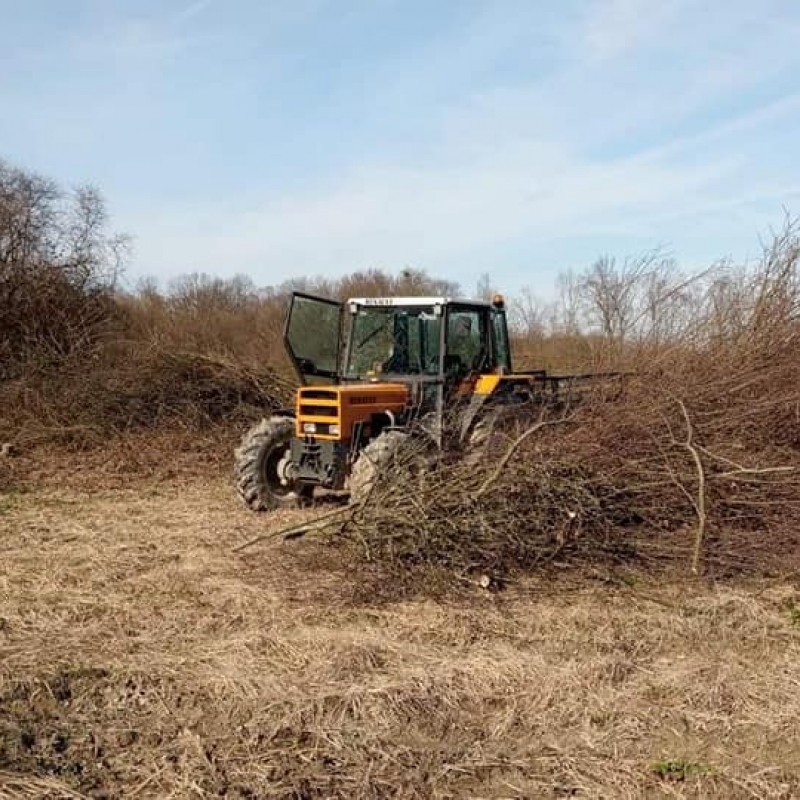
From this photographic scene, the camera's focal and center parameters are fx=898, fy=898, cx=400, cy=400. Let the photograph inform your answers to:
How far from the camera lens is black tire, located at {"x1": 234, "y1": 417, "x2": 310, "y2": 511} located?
8.43 meters

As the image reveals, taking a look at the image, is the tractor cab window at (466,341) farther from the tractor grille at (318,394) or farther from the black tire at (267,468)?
the black tire at (267,468)

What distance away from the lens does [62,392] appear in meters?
12.8

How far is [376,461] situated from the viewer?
7.12 meters

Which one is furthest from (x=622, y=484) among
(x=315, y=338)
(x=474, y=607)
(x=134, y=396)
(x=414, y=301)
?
(x=134, y=396)

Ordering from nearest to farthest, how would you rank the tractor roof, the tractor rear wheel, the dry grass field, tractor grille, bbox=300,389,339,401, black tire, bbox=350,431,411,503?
the dry grass field
the tractor rear wheel
black tire, bbox=350,431,411,503
tractor grille, bbox=300,389,339,401
the tractor roof

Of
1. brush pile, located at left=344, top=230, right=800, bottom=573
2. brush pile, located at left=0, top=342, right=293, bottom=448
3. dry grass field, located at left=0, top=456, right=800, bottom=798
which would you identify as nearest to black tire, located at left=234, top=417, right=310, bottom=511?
dry grass field, located at left=0, top=456, right=800, bottom=798

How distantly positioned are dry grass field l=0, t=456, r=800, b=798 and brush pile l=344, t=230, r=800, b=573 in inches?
11.2

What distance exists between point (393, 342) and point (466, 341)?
2.30ft

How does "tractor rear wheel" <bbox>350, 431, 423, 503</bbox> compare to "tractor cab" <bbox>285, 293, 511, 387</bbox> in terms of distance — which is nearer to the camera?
"tractor rear wheel" <bbox>350, 431, 423, 503</bbox>

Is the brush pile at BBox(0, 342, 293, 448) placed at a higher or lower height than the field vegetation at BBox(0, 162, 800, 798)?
higher

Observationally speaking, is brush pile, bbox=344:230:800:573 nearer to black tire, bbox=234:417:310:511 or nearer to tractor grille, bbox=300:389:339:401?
tractor grille, bbox=300:389:339:401

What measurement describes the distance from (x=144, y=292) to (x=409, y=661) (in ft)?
48.8

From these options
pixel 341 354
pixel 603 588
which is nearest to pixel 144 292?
pixel 341 354

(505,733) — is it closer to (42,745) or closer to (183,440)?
(42,745)
